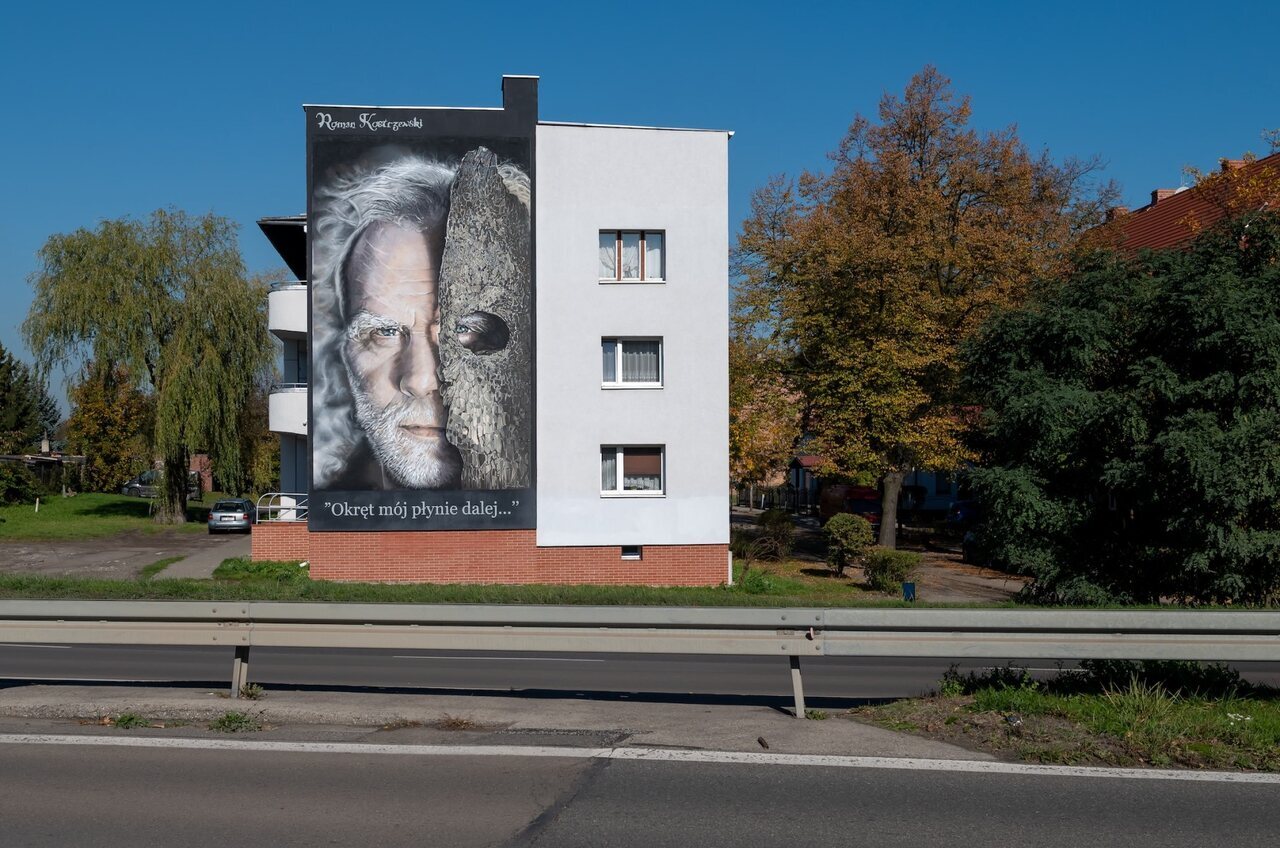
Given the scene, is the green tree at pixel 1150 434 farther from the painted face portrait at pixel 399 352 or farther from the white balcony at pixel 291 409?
the white balcony at pixel 291 409

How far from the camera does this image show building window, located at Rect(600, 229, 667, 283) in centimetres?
2861

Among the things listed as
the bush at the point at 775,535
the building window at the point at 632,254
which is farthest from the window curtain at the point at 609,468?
the bush at the point at 775,535

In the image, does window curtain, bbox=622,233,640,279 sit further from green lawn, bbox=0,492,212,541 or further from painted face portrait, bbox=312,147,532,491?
green lawn, bbox=0,492,212,541

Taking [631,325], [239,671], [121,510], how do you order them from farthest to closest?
[121,510] → [631,325] → [239,671]

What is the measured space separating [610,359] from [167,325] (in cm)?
2314

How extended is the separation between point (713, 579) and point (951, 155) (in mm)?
19211

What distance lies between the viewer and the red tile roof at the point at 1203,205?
25.0 metres

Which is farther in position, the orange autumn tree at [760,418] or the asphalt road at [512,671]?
the orange autumn tree at [760,418]

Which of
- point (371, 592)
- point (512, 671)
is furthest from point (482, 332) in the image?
point (512, 671)

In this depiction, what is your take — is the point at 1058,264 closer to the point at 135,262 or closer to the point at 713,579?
the point at 713,579

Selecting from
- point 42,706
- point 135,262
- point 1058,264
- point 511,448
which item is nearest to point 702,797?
point 42,706

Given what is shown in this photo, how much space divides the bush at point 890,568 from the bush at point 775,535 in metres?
5.46

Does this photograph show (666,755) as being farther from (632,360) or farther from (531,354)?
(632,360)

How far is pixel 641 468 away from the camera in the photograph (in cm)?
2858
